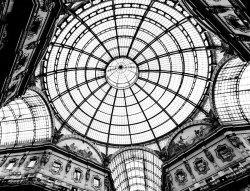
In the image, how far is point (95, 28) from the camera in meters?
25.1

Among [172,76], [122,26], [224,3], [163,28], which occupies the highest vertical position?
[122,26]

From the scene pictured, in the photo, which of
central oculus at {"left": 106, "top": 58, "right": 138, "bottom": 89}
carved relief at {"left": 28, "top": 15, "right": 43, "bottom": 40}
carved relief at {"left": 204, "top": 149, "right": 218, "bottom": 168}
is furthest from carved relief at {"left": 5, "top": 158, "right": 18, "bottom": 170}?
carved relief at {"left": 204, "top": 149, "right": 218, "bottom": 168}

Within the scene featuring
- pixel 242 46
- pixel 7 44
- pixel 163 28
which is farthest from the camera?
pixel 163 28

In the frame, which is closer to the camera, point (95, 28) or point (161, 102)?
point (95, 28)

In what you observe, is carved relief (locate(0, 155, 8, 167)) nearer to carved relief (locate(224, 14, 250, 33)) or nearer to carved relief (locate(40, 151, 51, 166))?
carved relief (locate(40, 151, 51, 166))

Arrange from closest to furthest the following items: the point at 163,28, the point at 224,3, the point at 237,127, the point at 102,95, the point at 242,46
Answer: the point at 224,3, the point at 242,46, the point at 237,127, the point at 163,28, the point at 102,95

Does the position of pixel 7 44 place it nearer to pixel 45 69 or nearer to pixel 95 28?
pixel 45 69

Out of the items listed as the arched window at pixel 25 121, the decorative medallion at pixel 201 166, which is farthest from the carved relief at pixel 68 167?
the decorative medallion at pixel 201 166

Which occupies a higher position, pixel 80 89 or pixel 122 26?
pixel 122 26

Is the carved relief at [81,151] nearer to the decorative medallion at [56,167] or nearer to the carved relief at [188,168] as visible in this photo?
the decorative medallion at [56,167]

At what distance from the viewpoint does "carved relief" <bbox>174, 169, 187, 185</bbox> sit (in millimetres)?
22745

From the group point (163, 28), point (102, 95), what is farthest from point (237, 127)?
point (102, 95)

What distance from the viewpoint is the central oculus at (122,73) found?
2880 cm

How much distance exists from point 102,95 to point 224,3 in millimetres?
19726
